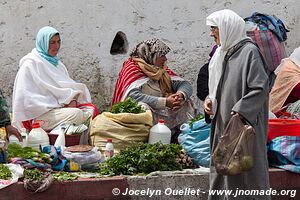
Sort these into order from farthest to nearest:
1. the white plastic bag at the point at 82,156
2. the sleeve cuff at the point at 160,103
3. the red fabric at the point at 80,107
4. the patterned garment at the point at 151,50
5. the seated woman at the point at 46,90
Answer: the patterned garment at the point at 151,50 < the sleeve cuff at the point at 160,103 < the red fabric at the point at 80,107 < the seated woman at the point at 46,90 < the white plastic bag at the point at 82,156

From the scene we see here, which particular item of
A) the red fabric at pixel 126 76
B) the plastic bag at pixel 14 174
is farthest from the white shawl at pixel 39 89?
the plastic bag at pixel 14 174

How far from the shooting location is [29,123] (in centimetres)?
861

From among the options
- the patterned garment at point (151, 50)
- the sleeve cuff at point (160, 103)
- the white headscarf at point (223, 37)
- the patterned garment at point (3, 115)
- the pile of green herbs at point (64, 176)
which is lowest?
the pile of green herbs at point (64, 176)

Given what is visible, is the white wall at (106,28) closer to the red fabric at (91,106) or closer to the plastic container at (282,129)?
the red fabric at (91,106)

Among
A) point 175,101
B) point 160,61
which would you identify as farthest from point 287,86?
point 160,61

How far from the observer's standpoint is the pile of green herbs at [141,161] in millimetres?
7461

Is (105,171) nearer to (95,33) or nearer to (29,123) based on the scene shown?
(29,123)

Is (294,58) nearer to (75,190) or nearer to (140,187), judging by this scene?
(140,187)

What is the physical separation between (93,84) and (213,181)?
3.18 m

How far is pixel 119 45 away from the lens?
957 cm

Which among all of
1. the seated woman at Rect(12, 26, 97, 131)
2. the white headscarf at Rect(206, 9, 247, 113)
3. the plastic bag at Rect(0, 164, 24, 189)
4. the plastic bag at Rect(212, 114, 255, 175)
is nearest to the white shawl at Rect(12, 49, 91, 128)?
the seated woman at Rect(12, 26, 97, 131)

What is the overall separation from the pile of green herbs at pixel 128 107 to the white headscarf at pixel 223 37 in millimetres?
1768

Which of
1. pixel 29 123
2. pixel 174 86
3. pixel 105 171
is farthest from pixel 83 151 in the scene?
pixel 174 86

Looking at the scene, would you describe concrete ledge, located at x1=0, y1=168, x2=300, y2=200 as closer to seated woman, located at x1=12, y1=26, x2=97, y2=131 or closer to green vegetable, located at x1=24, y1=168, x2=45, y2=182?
green vegetable, located at x1=24, y1=168, x2=45, y2=182
